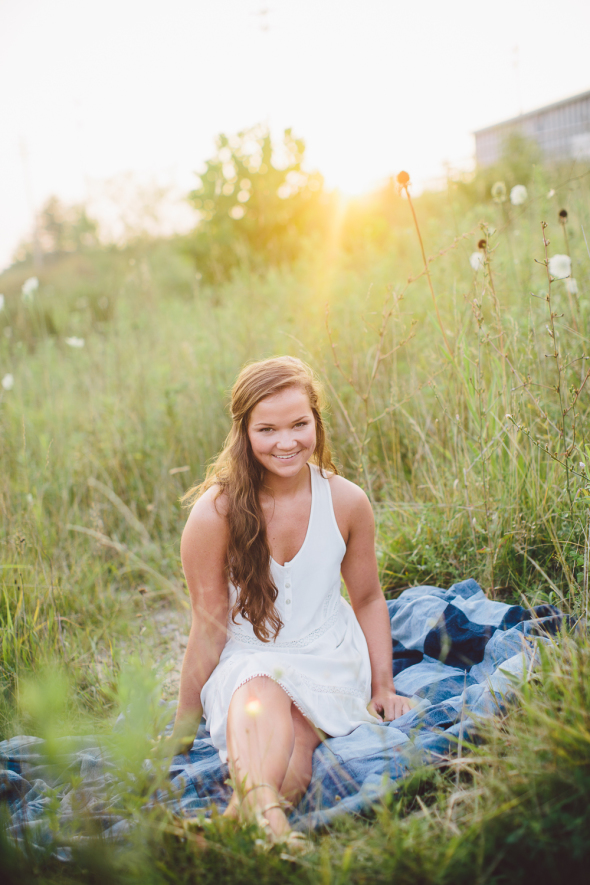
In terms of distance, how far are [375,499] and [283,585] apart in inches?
46.3

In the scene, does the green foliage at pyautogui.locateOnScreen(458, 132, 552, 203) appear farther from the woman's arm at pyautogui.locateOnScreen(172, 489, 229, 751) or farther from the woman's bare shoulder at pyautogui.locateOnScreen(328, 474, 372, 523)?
the woman's arm at pyautogui.locateOnScreen(172, 489, 229, 751)

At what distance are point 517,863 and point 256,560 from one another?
2.95 feet

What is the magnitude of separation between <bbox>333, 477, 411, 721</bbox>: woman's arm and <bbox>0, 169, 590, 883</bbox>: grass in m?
0.37

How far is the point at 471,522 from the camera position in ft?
6.58

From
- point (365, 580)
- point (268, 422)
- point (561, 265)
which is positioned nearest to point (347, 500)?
point (365, 580)

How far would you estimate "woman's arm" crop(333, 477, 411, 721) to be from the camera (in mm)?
1705

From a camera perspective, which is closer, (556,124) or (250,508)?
(250,508)

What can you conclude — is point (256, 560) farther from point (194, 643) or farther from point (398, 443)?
point (398, 443)

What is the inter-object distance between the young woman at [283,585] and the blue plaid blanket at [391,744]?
82mm

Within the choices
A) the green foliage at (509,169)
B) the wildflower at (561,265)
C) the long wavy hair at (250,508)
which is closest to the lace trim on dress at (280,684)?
the long wavy hair at (250,508)

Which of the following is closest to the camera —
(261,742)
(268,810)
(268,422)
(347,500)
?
(268,810)

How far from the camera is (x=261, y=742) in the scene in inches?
49.8

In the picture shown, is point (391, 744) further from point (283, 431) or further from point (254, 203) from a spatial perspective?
point (254, 203)

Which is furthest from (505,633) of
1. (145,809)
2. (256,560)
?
(145,809)
